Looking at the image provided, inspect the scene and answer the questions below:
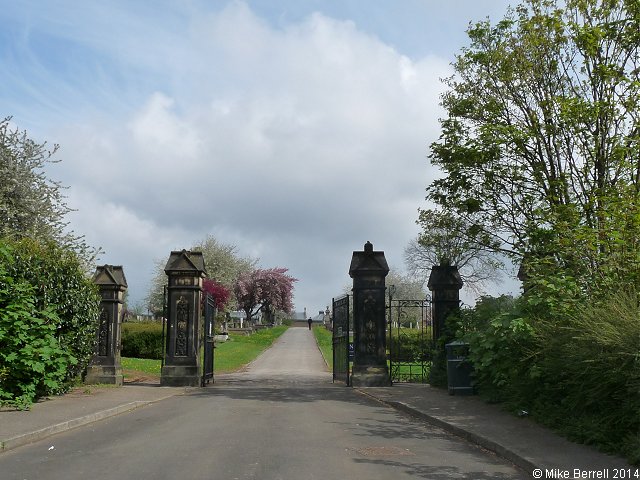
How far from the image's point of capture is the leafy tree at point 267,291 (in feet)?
303

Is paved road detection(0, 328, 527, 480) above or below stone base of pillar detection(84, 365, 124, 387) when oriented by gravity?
below

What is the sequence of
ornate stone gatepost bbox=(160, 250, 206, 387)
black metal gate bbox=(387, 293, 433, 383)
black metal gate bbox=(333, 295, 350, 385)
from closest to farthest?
black metal gate bbox=(387, 293, 433, 383) → ornate stone gatepost bbox=(160, 250, 206, 387) → black metal gate bbox=(333, 295, 350, 385)

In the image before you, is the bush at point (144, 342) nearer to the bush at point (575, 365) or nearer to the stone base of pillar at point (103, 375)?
the stone base of pillar at point (103, 375)

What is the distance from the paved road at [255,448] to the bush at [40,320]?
6.49 ft

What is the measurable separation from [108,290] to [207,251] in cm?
5488

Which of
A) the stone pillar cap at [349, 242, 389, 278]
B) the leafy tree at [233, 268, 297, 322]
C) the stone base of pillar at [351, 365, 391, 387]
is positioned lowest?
the stone base of pillar at [351, 365, 391, 387]

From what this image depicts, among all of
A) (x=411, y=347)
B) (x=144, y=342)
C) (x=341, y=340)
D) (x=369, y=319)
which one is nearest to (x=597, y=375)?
(x=369, y=319)

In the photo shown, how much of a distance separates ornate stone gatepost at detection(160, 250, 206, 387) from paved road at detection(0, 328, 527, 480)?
506cm

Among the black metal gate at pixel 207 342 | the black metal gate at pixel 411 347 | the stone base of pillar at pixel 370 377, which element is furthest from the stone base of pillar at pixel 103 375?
the black metal gate at pixel 411 347

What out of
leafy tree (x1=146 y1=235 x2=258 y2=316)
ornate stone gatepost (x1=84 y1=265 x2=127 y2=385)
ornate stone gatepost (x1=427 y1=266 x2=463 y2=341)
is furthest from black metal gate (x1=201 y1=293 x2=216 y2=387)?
leafy tree (x1=146 y1=235 x2=258 y2=316)

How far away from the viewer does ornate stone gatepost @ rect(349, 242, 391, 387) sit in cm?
1930

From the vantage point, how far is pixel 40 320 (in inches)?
491

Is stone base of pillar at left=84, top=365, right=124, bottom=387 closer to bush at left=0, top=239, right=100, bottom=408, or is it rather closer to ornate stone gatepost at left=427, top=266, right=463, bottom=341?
bush at left=0, top=239, right=100, bottom=408

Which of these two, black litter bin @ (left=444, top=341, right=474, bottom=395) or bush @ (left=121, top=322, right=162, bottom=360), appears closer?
black litter bin @ (left=444, top=341, right=474, bottom=395)
